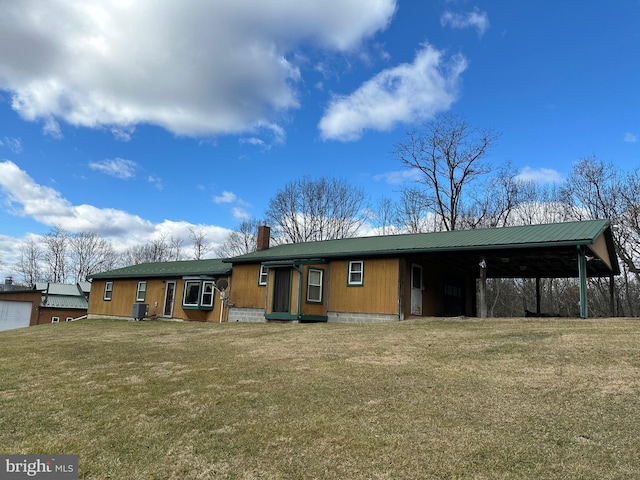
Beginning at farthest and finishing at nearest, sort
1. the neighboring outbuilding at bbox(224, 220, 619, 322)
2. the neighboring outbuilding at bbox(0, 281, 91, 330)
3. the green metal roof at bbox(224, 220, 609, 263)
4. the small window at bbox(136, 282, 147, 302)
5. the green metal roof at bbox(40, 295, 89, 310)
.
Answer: the green metal roof at bbox(40, 295, 89, 310) < the neighboring outbuilding at bbox(0, 281, 91, 330) < the small window at bbox(136, 282, 147, 302) < the neighboring outbuilding at bbox(224, 220, 619, 322) < the green metal roof at bbox(224, 220, 609, 263)

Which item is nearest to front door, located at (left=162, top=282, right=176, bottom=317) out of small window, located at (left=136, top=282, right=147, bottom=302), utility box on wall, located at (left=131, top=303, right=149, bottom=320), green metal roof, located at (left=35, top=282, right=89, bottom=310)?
utility box on wall, located at (left=131, top=303, right=149, bottom=320)

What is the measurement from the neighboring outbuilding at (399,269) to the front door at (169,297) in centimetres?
545

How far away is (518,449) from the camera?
423 cm

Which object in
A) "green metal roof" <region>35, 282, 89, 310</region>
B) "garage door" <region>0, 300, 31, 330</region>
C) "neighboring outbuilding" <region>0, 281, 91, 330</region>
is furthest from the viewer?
"green metal roof" <region>35, 282, 89, 310</region>

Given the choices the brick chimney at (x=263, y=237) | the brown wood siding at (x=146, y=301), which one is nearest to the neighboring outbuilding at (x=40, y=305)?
the brown wood siding at (x=146, y=301)

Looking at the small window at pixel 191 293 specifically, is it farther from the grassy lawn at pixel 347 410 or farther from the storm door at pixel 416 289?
the grassy lawn at pixel 347 410

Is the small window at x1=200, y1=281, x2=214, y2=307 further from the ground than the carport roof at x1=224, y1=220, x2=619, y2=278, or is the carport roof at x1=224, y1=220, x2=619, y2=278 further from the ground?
the carport roof at x1=224, y1=220, x2=619, y2=278

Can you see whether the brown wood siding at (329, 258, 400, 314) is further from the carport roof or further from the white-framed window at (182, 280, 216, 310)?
the white-framed window at (182, 280, 216, 310)

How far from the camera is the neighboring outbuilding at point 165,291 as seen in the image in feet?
76.3

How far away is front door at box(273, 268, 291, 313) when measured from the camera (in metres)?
18.7

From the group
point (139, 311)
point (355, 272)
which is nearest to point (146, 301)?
point (139, 311)

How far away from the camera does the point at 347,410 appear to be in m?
5.53

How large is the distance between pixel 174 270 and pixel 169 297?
186 cm

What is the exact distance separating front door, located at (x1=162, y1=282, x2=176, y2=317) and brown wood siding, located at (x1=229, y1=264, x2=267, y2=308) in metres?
5.31
